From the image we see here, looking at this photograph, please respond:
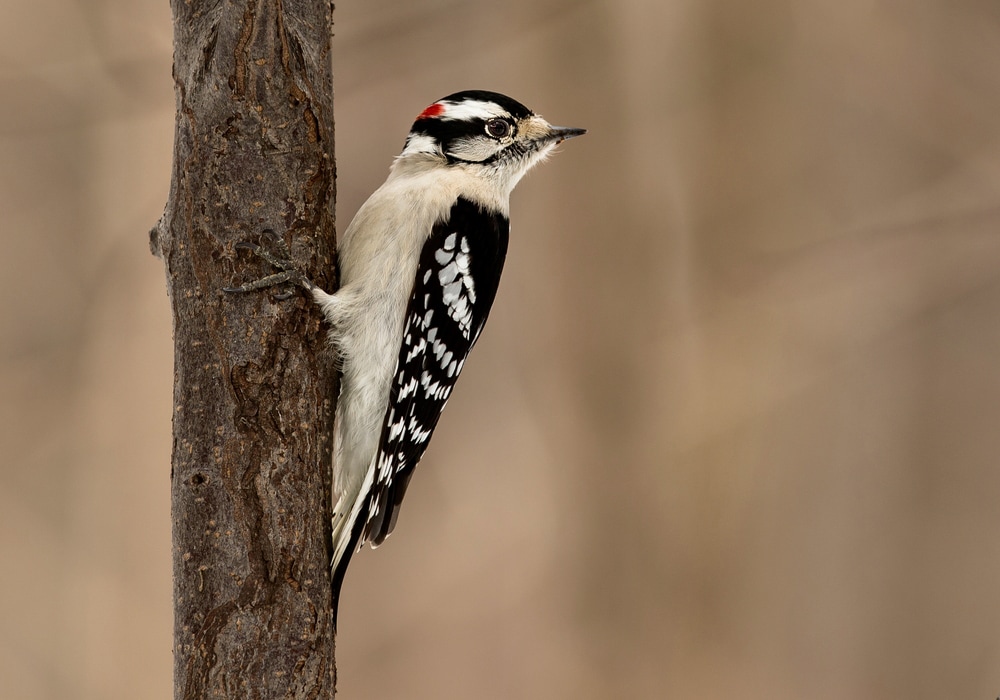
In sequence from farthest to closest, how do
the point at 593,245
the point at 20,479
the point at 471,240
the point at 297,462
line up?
the point at 593,245 < the point at 20,479 < the point at 471,240 < the point at 297,462

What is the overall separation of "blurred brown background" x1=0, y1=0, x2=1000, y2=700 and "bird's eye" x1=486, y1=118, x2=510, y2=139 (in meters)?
0.94

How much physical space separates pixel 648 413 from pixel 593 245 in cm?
56

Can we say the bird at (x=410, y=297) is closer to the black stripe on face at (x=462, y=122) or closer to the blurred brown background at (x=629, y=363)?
the black stripe on face at (x=462, y=122)

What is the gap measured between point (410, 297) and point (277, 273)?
33cm

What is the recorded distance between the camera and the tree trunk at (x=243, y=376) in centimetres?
130

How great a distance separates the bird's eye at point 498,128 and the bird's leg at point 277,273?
0.61 m

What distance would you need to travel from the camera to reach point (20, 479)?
2547mm

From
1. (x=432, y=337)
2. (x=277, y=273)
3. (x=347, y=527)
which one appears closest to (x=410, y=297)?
(x=432, y=337)

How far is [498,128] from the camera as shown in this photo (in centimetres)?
181

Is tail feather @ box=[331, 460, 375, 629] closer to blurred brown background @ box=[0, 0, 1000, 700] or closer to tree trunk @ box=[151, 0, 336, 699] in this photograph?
tree trunk @ box=[151, 0, 336, 699]

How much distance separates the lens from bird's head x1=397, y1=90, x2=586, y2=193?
1.79 metres

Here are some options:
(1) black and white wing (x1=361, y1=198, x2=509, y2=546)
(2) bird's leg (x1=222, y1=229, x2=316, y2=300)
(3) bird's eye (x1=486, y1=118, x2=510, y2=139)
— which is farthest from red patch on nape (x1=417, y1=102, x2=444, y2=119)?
(2) bird's leg (x1=222, y1=229, x2=316, y2=300)

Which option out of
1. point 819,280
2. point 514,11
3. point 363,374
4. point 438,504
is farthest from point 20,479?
point 819,280

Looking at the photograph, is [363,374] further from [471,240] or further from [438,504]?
[438,504]
